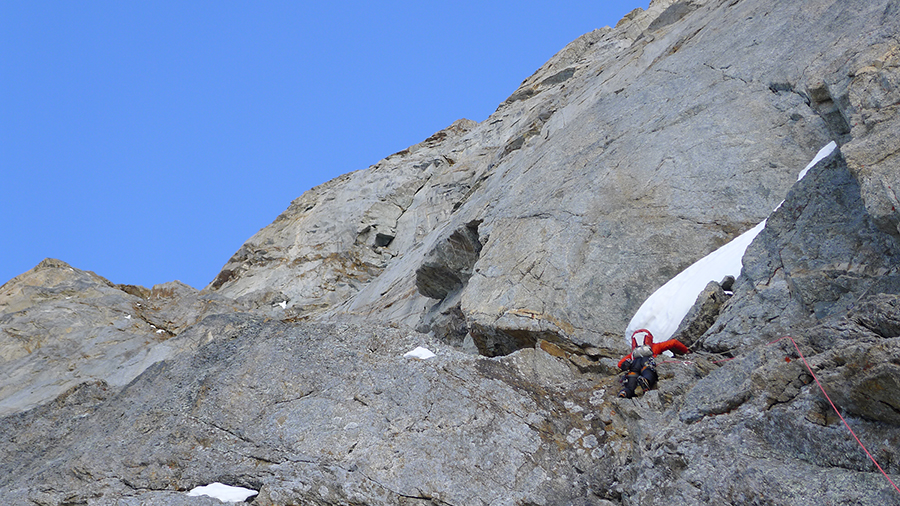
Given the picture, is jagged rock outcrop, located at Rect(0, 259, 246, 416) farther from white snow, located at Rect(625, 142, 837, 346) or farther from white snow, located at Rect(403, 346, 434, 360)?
white snow, located at Rect(625, 142, 837, 346)

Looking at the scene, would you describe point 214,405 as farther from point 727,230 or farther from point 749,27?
point 749,27

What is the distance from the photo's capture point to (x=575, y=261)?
1488cm

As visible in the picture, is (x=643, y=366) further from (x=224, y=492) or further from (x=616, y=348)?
(x=224, y=492)

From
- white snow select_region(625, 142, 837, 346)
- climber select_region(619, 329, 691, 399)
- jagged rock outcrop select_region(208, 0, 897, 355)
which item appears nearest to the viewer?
climber select_region(619, 329, 691, 399)

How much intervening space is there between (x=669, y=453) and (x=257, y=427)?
19.3ft

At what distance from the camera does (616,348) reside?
509 inches

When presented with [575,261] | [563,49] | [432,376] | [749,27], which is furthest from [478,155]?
[432,376]

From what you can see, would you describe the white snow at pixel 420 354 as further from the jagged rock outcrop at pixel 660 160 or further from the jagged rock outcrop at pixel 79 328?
the jagged rock outcrop at pixel 79 328

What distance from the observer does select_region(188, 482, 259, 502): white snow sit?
913 centimetres

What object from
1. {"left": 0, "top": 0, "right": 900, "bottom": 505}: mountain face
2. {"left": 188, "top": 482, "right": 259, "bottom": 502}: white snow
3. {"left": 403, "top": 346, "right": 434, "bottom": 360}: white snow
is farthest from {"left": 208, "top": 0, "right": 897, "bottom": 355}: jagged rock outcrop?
{"left": 188, "top": 482, "right": 259, "bottom": 502}: white snow

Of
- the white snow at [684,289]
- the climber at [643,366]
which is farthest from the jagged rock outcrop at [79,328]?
the climber at [643,366]

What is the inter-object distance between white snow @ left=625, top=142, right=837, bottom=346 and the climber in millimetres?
1014

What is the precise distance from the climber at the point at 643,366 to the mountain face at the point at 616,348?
0.76ft

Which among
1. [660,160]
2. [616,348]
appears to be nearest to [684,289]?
[616,348]
